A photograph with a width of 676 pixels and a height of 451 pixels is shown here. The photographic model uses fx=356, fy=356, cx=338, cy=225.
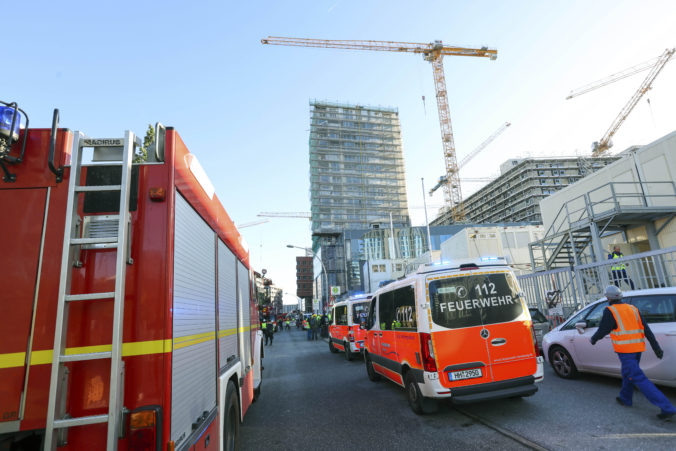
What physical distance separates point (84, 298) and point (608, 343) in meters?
7.51

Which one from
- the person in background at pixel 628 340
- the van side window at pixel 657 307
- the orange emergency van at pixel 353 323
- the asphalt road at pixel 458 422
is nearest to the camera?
the asphalt road at pixel 458 422

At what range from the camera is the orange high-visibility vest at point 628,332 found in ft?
16.3

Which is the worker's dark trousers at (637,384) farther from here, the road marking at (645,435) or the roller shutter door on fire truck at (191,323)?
the roller shutter door on fire truck at (191,323)

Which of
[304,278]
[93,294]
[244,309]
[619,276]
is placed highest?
[304,278]

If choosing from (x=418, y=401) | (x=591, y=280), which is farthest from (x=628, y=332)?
(x=591, y=280)

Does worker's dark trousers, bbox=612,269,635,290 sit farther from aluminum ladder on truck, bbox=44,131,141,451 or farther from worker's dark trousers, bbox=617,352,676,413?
aluminum ladder on truck, bbox=44,131,141,451

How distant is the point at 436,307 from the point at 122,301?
13.7 ft

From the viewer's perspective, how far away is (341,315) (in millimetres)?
13711

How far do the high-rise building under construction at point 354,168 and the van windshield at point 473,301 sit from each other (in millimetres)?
80308

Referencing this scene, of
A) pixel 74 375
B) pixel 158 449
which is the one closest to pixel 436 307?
pixel 158 449

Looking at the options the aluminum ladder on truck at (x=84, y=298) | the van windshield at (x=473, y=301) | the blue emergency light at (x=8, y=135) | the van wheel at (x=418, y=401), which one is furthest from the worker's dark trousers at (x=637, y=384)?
the blue emergency light at (x=8, y=135)

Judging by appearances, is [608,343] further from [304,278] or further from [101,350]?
[304,278]

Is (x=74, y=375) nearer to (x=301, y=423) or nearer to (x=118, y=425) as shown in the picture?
(x=118, y=425)

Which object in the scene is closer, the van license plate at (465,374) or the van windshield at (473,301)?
the van license plate at (465,374)
